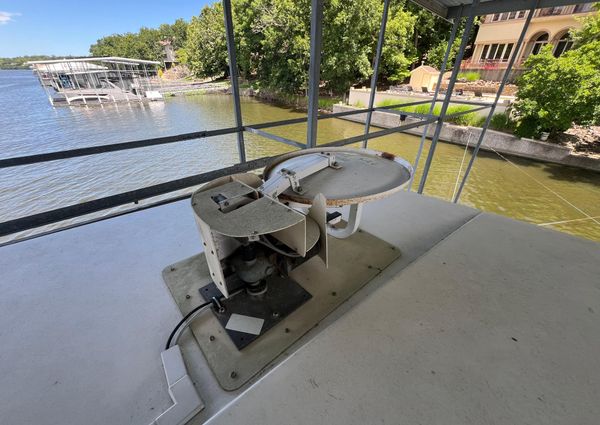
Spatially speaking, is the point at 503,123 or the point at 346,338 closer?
the point at 346,338

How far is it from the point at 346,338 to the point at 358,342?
0.13 ft

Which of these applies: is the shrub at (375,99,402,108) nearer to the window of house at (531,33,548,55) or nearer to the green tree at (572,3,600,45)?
the green tree at (572,3,600,45)

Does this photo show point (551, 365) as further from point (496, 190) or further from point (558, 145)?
point (558, 145)

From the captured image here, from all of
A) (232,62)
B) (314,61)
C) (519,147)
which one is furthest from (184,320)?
(519,147)

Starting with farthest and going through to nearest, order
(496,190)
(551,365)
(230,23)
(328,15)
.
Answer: (328,15)
(496,190)
(230,23)
(551,365)

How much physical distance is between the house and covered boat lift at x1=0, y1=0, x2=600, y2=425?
856 inches

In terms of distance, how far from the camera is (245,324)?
35.1 inches


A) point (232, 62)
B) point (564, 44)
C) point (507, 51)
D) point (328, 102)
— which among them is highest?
point (564, 44)

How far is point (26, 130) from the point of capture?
515 inches

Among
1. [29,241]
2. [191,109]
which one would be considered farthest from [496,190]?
[191,109]

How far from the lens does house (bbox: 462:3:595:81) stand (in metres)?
16.1

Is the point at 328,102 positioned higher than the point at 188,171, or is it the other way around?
the point at 328,102

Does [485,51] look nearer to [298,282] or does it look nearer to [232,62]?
[232,62]

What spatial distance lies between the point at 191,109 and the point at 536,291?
22315mm
